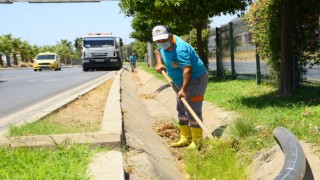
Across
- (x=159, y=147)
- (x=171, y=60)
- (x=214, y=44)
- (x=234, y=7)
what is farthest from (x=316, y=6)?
(x=214, y=44)

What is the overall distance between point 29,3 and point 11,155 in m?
21.4

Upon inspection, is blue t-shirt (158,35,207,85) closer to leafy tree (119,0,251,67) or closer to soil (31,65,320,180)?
soil (31,65,320,180)

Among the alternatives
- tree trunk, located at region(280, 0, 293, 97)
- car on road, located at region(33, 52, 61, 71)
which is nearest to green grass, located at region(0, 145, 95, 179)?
tree trunk, located at region(280, 0, 293, 97)

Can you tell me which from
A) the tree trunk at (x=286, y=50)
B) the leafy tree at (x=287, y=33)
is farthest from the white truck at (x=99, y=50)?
the tree trunk at (x=286, y=50)

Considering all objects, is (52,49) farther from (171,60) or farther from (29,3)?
(171,60)

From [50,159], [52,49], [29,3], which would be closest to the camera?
[50,159]

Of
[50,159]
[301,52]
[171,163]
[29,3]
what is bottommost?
[171,163]

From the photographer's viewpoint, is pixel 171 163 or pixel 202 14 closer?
pixel 171 163

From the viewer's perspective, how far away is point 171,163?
5.21m

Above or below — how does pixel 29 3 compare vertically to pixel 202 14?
above

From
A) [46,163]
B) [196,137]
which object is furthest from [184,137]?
[46,163]

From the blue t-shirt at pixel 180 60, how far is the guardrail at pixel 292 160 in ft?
5.40

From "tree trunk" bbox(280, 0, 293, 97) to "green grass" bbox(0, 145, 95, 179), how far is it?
537cm

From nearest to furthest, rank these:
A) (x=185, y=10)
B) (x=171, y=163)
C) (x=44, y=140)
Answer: (x=44, y=140)
(x=171, y=163)
(x=185, y=10)
